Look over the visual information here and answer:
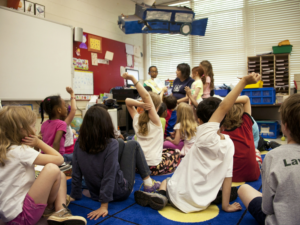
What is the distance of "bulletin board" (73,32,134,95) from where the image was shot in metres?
4.31

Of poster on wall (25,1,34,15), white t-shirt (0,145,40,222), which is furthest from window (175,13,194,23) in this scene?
white t-shirt (0,145,40,222)

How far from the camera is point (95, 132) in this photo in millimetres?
1323

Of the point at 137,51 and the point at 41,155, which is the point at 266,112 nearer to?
the point at 137,51

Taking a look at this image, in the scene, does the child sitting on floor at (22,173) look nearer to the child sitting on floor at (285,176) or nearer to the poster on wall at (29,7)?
the child sitting on floor at (285,176)

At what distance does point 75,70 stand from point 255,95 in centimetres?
335

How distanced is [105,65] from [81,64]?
0.63m

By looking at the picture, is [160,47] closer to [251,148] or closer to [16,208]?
[251,148]

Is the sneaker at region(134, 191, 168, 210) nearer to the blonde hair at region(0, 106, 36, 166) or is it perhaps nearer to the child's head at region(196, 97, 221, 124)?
the child's head at region(196, 97, 221, 124)

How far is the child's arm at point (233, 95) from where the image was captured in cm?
103

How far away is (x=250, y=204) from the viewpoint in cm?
115

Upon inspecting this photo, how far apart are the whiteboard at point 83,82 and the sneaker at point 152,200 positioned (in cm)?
318

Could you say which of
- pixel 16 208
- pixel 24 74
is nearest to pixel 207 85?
pixel 24 74

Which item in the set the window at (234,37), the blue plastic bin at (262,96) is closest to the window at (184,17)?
the window at (234,37)

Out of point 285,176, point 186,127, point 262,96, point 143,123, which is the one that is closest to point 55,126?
point 143,123
